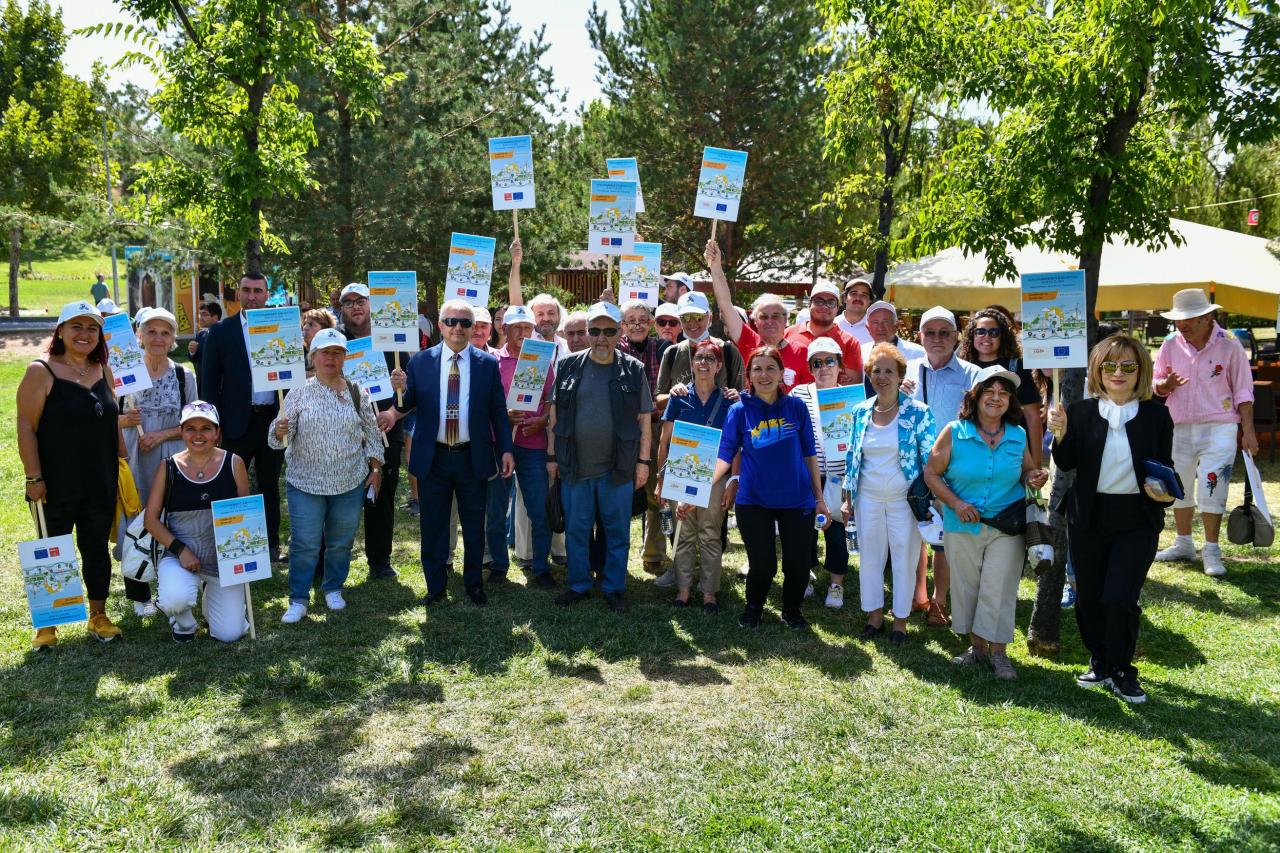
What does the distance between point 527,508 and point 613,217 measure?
269 centimetres

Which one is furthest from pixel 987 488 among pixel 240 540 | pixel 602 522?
pixel 240 540

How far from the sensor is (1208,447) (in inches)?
318

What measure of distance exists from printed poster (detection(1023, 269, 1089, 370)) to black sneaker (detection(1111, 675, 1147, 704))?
1.74 m

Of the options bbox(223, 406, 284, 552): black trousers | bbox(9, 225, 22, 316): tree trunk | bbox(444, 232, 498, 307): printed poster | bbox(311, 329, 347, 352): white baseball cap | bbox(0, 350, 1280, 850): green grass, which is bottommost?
bbox(0, 350, 1280, 850): green grass

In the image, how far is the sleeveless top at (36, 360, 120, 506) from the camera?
5969 mm

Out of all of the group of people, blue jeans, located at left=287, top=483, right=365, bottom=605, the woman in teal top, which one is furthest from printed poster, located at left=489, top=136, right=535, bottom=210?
the woman in teal top

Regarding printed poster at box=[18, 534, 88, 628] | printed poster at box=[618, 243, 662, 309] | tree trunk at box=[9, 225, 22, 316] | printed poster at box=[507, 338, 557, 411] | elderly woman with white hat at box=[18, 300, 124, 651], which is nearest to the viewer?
printed poster at box=[18, 534, 88, 628]

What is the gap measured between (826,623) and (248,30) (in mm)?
7263

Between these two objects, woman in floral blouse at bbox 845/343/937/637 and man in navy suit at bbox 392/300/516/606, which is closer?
woman in floral blouse at bbox 845/343/937/637

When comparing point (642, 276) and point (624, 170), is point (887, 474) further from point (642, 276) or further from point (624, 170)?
point (624, 170)

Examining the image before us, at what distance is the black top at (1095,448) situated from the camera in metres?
5.28

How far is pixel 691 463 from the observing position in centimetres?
641

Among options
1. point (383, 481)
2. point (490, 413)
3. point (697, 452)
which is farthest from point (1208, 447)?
point (383, 481)

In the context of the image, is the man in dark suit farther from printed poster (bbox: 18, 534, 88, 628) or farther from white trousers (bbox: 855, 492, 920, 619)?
white trousers (bbox: 855, 492, 920, 619)
